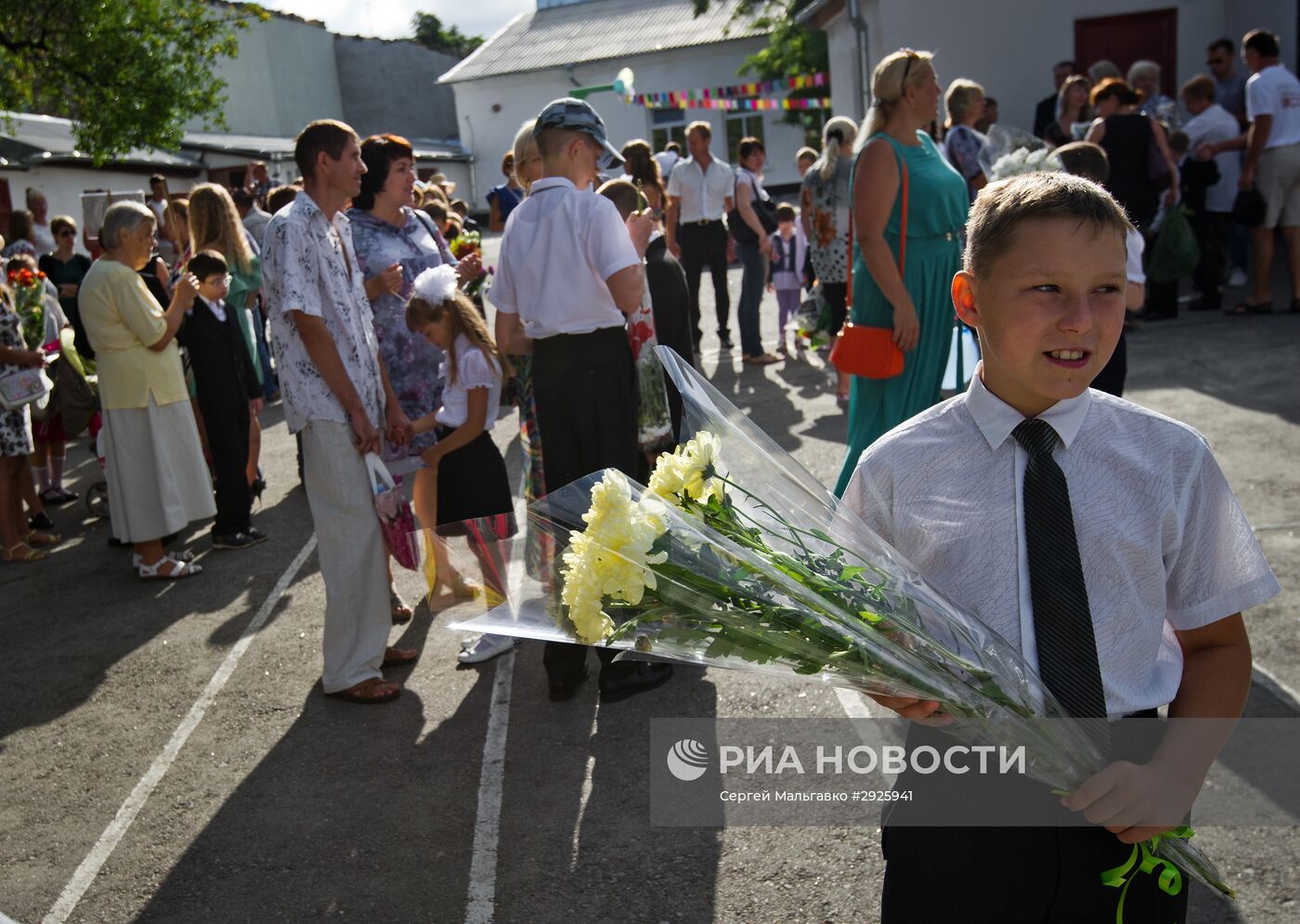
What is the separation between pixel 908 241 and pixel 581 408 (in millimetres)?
1586

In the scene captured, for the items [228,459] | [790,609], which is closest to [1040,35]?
[228,459]

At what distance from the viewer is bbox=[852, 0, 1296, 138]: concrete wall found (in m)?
16.5

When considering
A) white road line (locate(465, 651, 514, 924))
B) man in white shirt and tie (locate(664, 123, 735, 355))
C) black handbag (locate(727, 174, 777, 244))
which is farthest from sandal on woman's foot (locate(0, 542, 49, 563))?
black handbag (locate(727, 174, 777, 244))

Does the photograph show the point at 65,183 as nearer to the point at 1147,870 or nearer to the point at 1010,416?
the point at 1010,416

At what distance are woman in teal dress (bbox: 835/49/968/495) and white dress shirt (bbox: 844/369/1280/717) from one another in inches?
113

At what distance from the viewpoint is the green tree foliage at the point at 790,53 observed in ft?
119

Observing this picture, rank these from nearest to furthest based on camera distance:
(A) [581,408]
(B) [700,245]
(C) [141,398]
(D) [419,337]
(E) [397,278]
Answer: (A) [581,408], (E) [397,278], (D) [419,337], (C) [141,398], (B) [700,245]

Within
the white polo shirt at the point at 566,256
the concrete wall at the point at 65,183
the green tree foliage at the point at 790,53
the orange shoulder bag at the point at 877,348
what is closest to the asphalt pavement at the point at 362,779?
the orange shoulder bag at the point at 877,348

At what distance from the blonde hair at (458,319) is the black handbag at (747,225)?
7.09 m

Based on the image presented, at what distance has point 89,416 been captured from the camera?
350 inches

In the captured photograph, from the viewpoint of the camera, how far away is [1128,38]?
54.6 feet

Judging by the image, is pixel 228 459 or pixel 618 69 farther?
pixel 618 69

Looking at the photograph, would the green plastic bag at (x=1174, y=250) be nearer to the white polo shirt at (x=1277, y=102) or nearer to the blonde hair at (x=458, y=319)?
the white polo shirt at (x=1277, y=102)

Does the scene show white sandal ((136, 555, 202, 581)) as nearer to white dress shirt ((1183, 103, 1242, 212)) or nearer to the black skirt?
the black skirt
